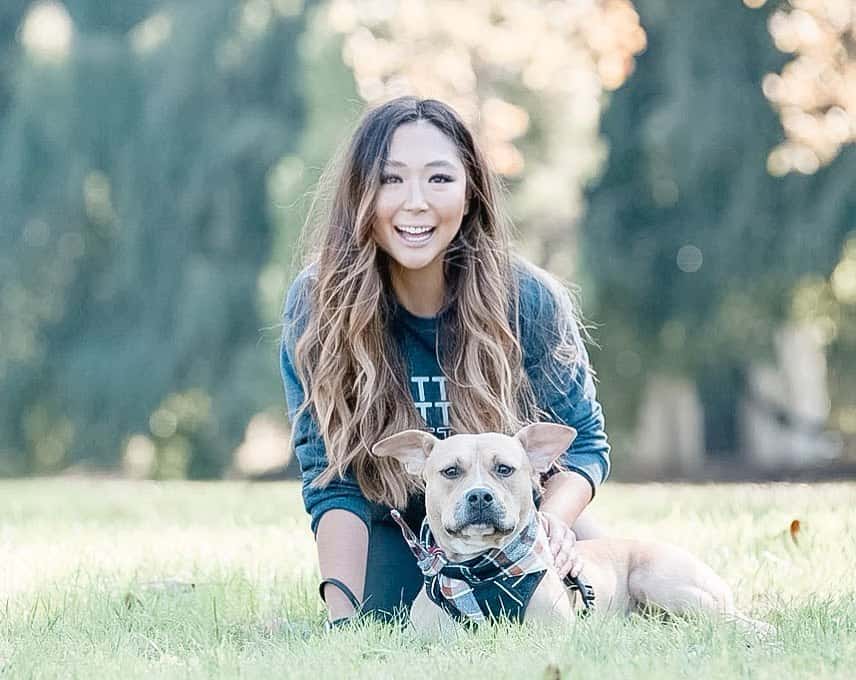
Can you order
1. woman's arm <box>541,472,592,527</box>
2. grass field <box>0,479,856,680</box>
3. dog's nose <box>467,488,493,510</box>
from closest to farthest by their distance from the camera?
A: 1. grass field <box>0,479,856,680</box>
2. dog's nose <box>467,488,493,510</box>
3. woman's arm <box>541,472,592,527</box>

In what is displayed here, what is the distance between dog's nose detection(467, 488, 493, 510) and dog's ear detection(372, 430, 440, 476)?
0.31 m

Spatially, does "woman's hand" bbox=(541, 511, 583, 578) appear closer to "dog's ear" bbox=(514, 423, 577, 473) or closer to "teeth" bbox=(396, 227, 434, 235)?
"dog's ear" bbox=(514, 423, 577, 473)

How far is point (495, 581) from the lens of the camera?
12.6 feet

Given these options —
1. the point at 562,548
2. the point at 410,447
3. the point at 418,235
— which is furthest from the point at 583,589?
the point at 418,235

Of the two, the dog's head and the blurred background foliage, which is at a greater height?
the blurred background foliage

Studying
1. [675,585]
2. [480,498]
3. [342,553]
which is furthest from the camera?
[342,553]

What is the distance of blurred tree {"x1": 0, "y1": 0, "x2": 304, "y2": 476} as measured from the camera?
55.3 ft

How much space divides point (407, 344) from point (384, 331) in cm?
13

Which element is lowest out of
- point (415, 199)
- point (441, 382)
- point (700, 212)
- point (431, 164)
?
point (441, 382)

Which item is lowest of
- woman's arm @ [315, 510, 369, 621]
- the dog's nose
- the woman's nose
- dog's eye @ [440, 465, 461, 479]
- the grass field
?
the grass field

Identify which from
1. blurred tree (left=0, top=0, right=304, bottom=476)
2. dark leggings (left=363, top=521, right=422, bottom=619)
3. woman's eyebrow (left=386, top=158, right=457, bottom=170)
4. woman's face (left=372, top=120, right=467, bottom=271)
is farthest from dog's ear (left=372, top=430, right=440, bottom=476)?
blurred tree (left=0, top=0, right=304, bottom=476)

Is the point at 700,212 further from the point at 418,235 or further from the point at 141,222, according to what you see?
the point at 418,235

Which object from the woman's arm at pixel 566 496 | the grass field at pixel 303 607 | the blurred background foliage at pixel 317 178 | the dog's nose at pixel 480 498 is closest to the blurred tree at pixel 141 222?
the blurred background foliage at pixel 317 178

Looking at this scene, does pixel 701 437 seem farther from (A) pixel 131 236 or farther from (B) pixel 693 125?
(A) pixel 131 236
